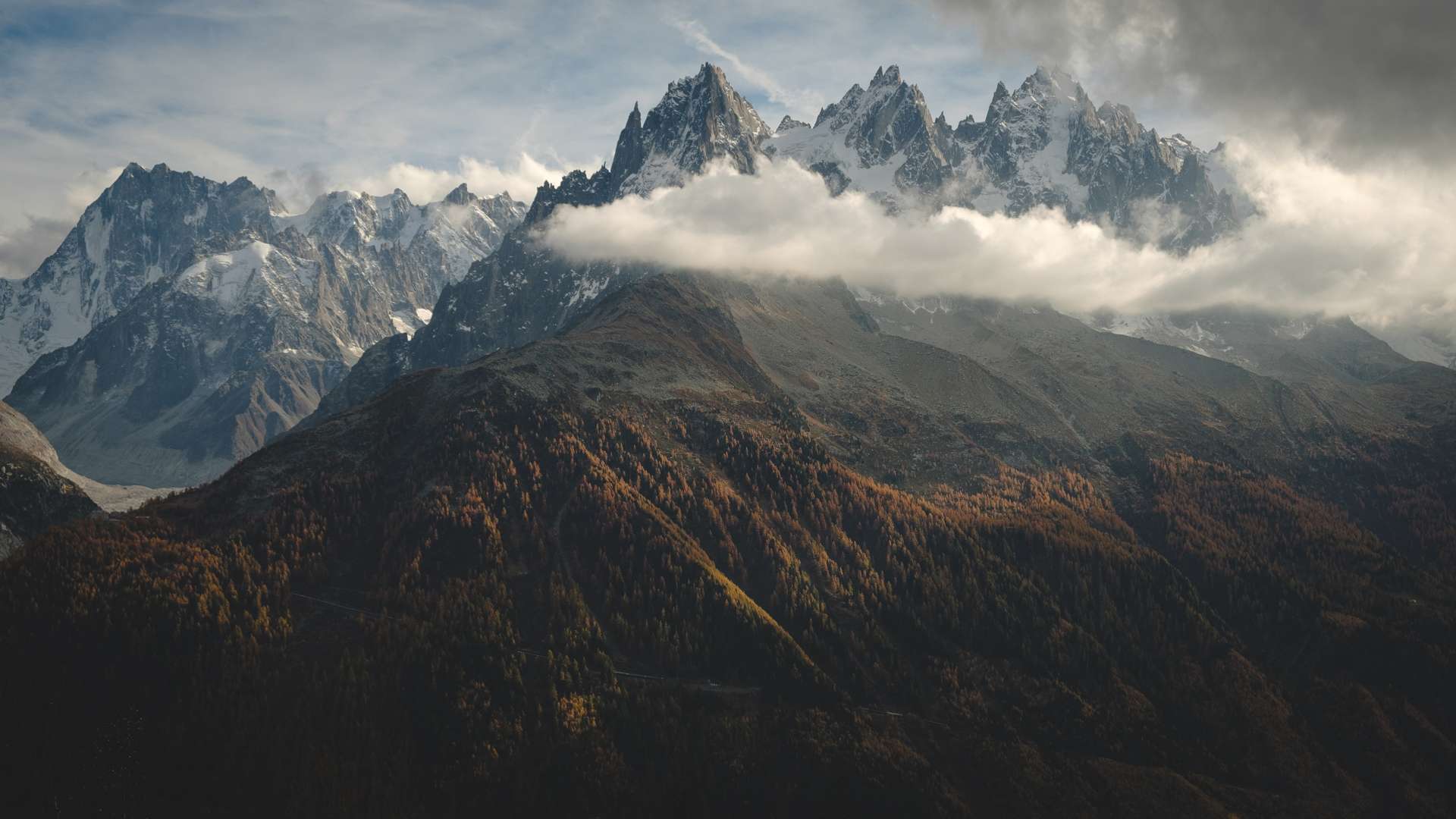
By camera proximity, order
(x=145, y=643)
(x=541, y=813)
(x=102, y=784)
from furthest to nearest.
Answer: (x=145, y=643), (x=541, y=813), (x=102, y=784)

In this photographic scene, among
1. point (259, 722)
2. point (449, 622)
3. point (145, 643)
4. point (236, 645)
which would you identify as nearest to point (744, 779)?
point (449, 622)

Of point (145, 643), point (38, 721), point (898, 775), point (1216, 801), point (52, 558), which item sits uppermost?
point (52, 558)

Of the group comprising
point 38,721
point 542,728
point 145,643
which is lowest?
point 542,728

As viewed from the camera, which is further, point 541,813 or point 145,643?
point 145,643

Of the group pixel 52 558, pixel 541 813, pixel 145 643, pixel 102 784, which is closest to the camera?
pixel 102 784

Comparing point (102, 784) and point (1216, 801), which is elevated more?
point (102, 784)

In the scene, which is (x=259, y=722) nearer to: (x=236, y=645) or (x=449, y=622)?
(x=236, y=645)

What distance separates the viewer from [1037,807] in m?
191

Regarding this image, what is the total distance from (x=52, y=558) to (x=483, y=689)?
99080mm

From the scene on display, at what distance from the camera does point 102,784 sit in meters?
154

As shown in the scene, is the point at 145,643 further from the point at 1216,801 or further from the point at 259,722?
the point at 1216,801

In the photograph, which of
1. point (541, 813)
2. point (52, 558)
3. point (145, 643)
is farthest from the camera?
point (52, 558)

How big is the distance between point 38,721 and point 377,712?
5917 centimetres

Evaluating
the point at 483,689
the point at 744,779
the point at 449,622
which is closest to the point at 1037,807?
the point at 744,779
